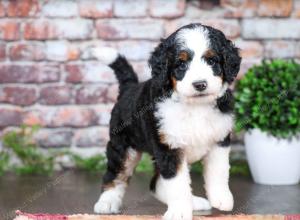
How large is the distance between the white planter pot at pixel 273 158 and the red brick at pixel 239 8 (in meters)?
0.93

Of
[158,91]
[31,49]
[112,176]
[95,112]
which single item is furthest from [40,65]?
[158,91]

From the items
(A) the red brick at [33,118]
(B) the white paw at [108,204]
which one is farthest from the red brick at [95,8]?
(B) the white paw at [108,204]

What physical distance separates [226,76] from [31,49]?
2087 mm

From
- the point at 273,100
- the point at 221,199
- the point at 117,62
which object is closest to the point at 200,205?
the point at 221,199

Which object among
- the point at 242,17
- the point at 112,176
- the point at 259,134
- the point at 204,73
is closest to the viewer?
the point at 204,73

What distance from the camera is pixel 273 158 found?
13.6 ft

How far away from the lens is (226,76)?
9.77ft

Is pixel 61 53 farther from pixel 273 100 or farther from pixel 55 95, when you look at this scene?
pixel 273 100

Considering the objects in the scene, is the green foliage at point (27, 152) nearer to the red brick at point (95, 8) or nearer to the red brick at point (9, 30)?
the red brick at point (9, 30)

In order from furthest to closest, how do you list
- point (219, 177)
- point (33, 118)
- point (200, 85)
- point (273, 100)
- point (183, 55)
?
point (33, 118)
point (273, 100)
point (219, 177)
point (183, 55)
point (200, 85)

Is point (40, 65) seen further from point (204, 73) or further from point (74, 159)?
point (204, 73)

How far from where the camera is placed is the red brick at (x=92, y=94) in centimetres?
466

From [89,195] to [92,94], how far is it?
996 mm

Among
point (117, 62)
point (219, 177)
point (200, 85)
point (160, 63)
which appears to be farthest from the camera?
point (117, 62)
